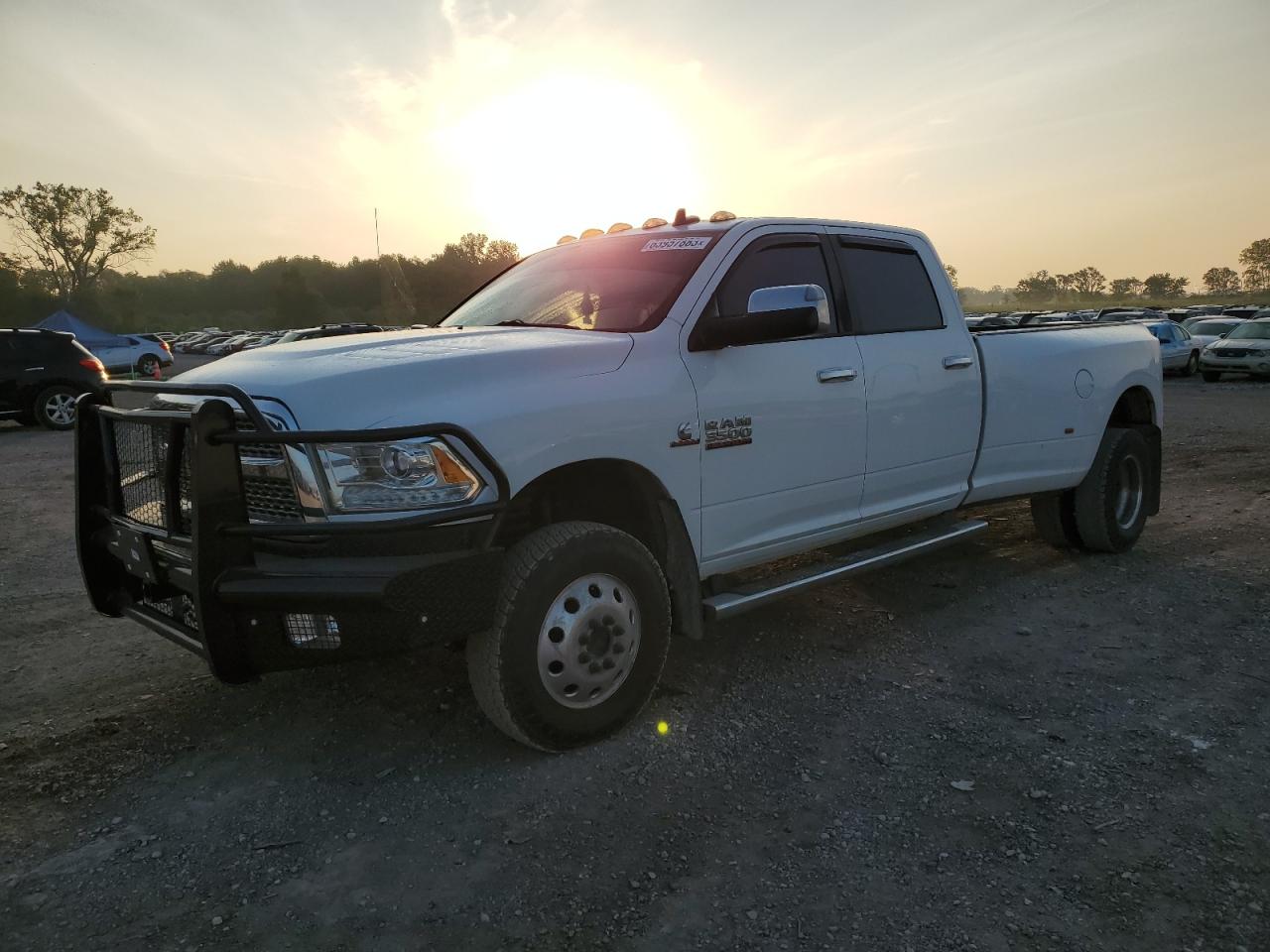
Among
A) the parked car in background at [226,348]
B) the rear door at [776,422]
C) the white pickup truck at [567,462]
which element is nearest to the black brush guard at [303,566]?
the white pickup truck at [567,462]

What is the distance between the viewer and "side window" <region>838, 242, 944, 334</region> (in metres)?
4.44

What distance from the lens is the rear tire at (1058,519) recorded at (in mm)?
5879

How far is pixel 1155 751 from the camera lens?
128 inches

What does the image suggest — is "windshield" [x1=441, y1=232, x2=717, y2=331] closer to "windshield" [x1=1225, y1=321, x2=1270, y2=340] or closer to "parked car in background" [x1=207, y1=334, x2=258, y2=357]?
"windshield" [x1=1225, y1=321, x2=1270, y2=340]

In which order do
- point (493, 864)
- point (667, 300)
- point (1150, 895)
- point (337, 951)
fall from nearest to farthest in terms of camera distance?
point (337, 951)
point (1150, 895)
point (493, 864)
point (667, 300)

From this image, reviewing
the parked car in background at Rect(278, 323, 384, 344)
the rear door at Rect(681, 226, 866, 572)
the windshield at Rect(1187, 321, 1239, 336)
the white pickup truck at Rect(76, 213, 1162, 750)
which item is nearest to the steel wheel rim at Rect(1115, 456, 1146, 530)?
the white pickup truck at Rect(76, 213, 1162, 750)

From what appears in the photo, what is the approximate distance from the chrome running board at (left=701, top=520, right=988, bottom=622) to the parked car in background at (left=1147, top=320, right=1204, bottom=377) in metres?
22.9

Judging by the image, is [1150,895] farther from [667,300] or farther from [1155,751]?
[667,300]

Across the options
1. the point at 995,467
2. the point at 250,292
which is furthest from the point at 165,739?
the point at 250,292

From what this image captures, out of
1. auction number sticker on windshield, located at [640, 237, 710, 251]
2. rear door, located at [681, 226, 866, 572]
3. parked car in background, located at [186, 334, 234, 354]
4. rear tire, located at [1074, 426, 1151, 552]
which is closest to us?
rear door, located at [681, 226, 866, 572]

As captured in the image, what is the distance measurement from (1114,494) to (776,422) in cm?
331

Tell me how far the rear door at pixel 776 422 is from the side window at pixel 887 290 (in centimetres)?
17

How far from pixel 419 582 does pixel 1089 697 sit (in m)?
2.83

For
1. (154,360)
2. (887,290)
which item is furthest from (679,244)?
(154,360)
